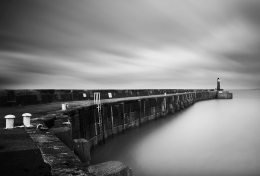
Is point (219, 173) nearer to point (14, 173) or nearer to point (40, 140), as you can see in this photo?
point (40, 140)

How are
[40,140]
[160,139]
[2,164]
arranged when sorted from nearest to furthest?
[2,164], [40,140], [160,139]

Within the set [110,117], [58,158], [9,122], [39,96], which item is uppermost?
[39,96]

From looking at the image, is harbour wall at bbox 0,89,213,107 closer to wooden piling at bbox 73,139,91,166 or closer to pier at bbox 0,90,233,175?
pier at bbox 0,90,233,175

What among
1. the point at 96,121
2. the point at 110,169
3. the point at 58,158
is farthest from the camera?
the point at 96,121

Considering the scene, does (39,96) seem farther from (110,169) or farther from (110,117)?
(110,169)

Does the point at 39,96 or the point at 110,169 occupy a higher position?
the point at 39,96

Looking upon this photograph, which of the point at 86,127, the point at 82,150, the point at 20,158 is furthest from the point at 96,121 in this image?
the point at 20,158

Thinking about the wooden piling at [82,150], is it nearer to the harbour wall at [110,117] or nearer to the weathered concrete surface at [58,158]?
the weathered concrete surface at [58,158]

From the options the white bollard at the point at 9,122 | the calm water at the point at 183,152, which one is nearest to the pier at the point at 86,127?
the white bollard at the point at 9,122

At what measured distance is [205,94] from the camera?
1849 inches

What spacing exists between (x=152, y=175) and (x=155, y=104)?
987 centimetres

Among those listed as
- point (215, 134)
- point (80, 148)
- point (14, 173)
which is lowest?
point (215, 134)

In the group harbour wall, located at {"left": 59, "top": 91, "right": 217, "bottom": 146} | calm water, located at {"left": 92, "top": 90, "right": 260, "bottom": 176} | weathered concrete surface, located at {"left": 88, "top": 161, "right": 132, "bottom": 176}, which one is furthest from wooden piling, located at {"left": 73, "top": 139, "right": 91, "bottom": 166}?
calm water, located at {"left": 92, "top": 90, "right": 260, "bottom": 176}

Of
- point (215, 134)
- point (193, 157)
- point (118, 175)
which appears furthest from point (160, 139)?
point (118, 175)
